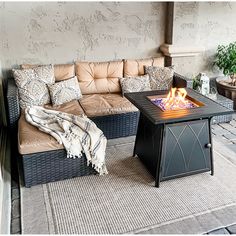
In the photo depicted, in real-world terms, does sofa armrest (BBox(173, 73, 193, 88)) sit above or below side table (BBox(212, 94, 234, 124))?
above

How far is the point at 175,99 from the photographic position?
2.71 m

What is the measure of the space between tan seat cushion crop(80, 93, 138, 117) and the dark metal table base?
25.2 inches

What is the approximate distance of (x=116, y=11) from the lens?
3.82 meters

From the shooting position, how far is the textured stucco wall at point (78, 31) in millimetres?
3500

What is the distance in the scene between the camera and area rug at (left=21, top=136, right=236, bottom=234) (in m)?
2.09

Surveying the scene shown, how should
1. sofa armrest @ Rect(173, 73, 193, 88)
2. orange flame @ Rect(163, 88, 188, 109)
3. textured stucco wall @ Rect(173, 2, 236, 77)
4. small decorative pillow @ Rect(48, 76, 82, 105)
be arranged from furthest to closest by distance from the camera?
textured stucco wall @ Rect(173, 2, 236, 77) → sofa armrest @ Rect(173, 73, 193, 88) → small decorative pillow @ Rect(48, 76, 82, 105) → orange flame @ Rect(163, 88, 188, 109)

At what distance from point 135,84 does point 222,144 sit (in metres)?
1.29

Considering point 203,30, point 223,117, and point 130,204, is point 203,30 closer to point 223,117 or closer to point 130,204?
point 223,117

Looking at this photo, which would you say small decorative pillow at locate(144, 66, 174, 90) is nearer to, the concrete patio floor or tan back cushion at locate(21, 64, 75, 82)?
the concrete patio floor

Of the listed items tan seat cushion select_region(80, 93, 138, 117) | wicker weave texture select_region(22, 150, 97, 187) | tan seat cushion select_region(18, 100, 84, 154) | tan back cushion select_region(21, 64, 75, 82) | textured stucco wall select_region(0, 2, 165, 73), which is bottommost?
wicker weave texture select_region(22, 150, 97, 187)

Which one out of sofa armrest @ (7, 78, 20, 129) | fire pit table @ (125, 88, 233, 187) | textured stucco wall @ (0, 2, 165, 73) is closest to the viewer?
fire pit table @ (125, 88, 233, 187)

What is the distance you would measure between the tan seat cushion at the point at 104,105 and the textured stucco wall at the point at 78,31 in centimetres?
72

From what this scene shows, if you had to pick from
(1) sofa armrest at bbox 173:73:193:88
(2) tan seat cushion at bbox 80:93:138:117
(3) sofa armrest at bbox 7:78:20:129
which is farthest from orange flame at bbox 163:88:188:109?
(3) sofa armrest at bbox 7:78:20:129

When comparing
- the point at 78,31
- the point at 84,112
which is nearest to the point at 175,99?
the point at 84,112
